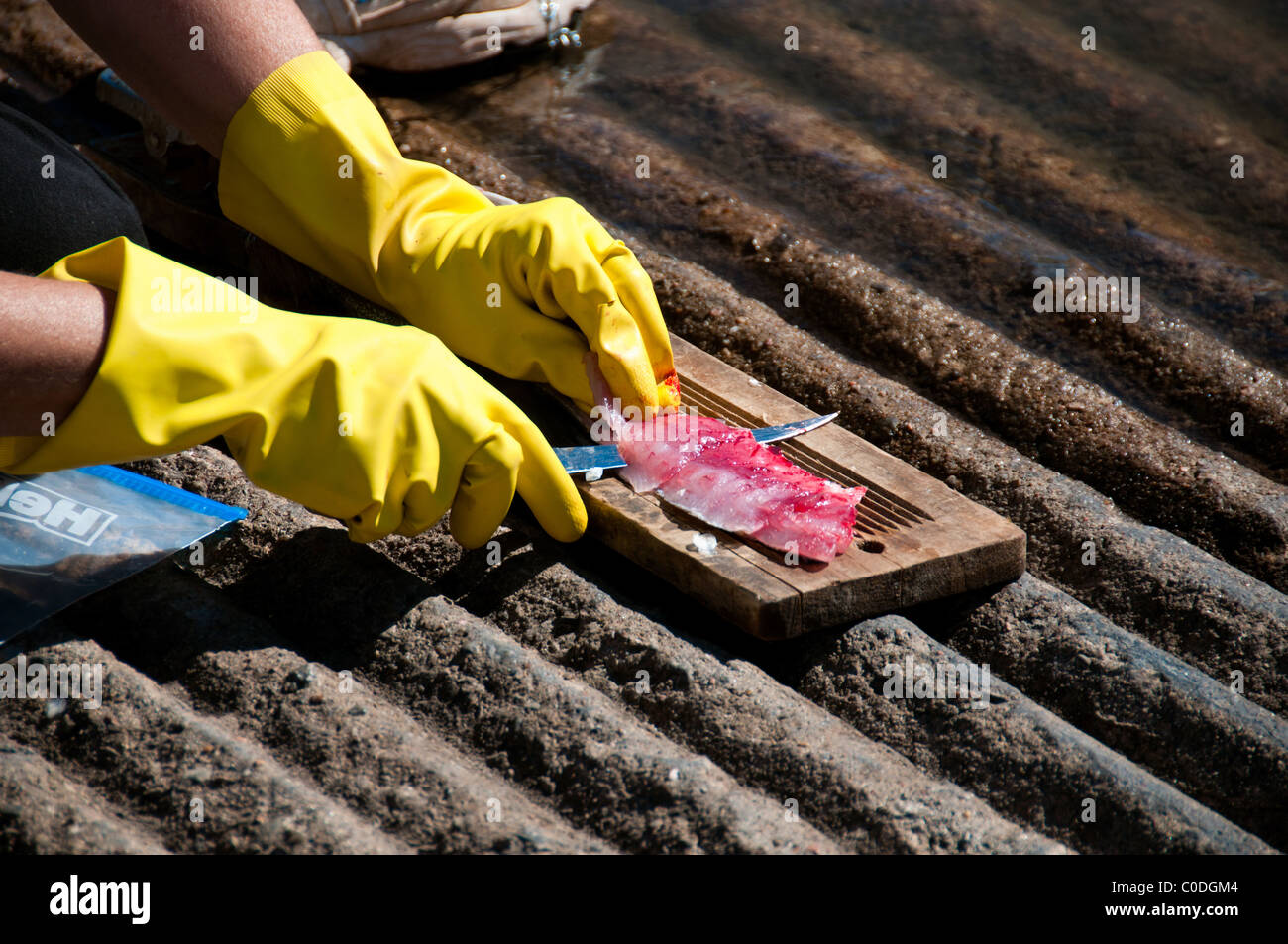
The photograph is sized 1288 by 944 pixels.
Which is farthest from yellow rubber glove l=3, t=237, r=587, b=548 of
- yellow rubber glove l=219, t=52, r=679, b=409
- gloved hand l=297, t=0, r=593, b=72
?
gloved hand l=297, t=0, r=593, b=72

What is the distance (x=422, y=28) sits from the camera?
16.5 ft

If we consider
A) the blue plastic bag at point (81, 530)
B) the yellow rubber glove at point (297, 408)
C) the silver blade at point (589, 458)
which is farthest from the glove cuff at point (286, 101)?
the silver blade at point (589, 458)

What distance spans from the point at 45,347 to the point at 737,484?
138cm

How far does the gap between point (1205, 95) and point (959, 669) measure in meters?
4.60

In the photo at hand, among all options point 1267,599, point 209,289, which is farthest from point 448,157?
point 1267,599

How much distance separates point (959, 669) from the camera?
2.17 metres

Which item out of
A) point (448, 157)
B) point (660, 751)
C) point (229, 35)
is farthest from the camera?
point (448, 157)

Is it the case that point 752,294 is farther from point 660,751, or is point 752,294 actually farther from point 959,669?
point 660,751

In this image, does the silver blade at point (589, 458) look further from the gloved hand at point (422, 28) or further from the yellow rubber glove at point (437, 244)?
the gloved hand at point (422, 28)

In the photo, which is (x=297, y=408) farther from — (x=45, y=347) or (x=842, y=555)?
(x=842, y=555)

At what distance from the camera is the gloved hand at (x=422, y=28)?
190 inches

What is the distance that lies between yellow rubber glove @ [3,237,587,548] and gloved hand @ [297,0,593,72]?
10.3ft

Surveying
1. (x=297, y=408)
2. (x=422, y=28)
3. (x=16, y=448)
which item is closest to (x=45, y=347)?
(x=16, y=448)

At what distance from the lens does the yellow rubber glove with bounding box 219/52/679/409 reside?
2637mm
